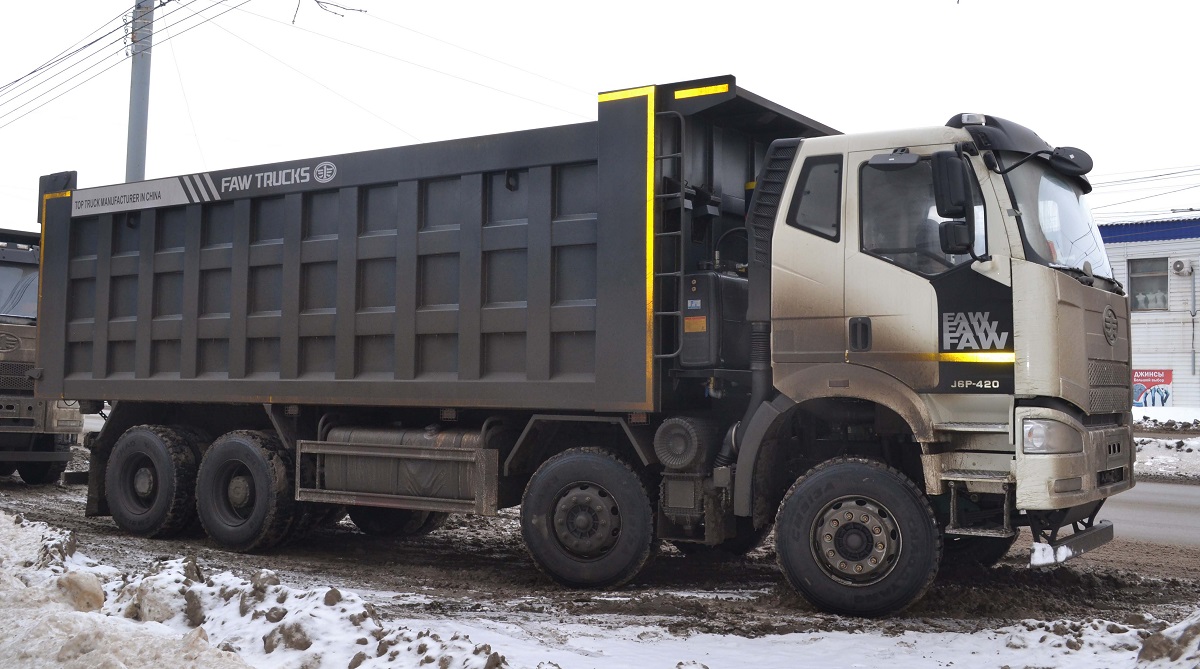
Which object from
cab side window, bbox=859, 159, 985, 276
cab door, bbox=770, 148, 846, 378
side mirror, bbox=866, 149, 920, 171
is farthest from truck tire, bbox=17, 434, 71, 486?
side mirror, bbox=866, 149, 920, 171

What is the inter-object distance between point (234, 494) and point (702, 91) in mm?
5344

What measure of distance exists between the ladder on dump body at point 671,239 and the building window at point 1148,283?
79.9 ft

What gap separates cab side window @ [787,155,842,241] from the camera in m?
6.71

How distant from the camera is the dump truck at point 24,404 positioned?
13.2 meters

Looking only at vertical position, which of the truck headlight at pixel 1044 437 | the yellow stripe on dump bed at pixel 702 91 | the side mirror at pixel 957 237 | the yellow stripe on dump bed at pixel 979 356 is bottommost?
the truck headlight at pixel 1044 437

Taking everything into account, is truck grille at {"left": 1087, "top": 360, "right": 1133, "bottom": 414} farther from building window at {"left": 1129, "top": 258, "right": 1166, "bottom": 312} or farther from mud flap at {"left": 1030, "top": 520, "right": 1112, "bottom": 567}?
building window at {"left": 1129, "top": 258, "right": 1166, "bottom": 312}

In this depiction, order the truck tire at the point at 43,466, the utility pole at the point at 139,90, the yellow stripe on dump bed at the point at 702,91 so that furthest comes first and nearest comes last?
1. the utility pole at the point at 139,90
2. the truck tire at the point at 43,466
3. the yellow stripe on dump bed at the point at 702,91

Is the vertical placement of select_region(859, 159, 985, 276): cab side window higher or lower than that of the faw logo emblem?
higher

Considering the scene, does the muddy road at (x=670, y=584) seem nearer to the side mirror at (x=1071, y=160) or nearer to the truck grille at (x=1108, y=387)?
the truck grille at (x=1108, y=387)

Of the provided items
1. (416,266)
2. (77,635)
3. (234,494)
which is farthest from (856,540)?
(234,494)

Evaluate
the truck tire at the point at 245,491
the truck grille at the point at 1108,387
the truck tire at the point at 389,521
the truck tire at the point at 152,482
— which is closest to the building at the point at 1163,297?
the truck tire at the point at 389,521

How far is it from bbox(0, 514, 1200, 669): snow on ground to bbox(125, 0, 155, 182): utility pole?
11.4m

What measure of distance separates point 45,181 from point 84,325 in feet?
5.74

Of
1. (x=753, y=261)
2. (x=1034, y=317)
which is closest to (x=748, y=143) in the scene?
(x=753, y=261)
